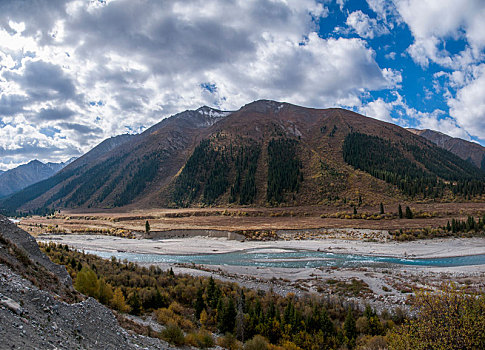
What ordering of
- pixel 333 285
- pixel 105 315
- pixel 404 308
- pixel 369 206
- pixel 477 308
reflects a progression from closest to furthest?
1. pixel 477 308
2. pixel 105 315
3. pixel 404 308
4. pixel 333 285
5. pixel 369 206

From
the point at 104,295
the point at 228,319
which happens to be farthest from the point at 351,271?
the point at 104,295

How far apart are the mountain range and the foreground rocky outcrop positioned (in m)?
75.4

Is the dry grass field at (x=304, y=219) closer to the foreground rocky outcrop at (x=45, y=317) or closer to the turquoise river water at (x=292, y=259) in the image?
the turquoise river water at (x=292, y=259)

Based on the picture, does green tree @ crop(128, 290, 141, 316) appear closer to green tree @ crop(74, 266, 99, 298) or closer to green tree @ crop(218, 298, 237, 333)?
green tree @ crop(74, 266, 99, 298)

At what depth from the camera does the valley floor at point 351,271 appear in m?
23.9

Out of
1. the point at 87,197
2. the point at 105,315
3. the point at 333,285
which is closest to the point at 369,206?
the point at 333,285

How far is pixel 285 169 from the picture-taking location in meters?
105

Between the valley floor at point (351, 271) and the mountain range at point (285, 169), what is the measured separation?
34.2 metres

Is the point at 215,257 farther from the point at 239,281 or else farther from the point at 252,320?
the point at 252,320

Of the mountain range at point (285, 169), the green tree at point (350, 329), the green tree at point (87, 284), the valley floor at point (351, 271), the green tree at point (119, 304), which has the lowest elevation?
the valley floor at point (351, 271)

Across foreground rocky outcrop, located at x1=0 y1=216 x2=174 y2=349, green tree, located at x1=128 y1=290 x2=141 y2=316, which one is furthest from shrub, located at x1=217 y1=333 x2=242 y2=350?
green tree, located at x1=128 y1=290 x2=141 y2=316

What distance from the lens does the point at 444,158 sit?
137m

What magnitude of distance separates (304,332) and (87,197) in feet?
565

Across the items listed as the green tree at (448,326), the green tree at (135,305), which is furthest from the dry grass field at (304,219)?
the green tree at (448,326)
